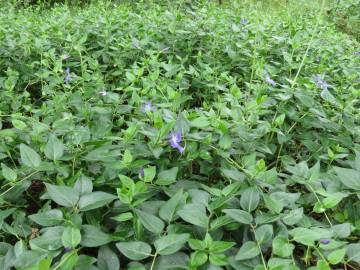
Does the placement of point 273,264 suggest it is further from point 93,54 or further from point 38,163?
point 93,54

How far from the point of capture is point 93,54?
2232 mm

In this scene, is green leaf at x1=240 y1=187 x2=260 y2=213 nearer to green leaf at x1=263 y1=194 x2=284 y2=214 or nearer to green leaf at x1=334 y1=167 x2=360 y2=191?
green leaf at x1=263 y1=194 x2=284 y2=214

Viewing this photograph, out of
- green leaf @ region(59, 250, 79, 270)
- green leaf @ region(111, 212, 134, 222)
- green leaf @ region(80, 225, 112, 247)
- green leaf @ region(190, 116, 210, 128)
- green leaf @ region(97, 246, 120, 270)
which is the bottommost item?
green leaf @ region(97, 246, 120, 270)

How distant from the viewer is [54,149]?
3.49 feet

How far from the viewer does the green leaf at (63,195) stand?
90 centimetres

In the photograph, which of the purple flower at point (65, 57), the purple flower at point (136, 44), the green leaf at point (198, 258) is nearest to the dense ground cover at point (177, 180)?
the green leaf at point (198, 258)

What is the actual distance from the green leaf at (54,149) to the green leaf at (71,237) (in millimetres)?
273

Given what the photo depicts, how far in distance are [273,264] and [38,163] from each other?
65 centimetres

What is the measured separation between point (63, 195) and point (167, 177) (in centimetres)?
28

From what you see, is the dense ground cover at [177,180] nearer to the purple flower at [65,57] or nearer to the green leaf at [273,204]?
the green leaf at [273,204]

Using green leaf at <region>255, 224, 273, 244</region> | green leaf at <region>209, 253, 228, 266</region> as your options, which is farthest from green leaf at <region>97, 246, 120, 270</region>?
green leaf at <region>255, 224, 273, 244</region>

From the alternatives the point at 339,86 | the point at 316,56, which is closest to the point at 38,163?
the point at 339,86

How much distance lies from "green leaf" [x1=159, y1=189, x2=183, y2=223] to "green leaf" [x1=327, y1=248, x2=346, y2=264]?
1.21 ft

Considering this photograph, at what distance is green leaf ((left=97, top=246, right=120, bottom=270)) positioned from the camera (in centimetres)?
87
